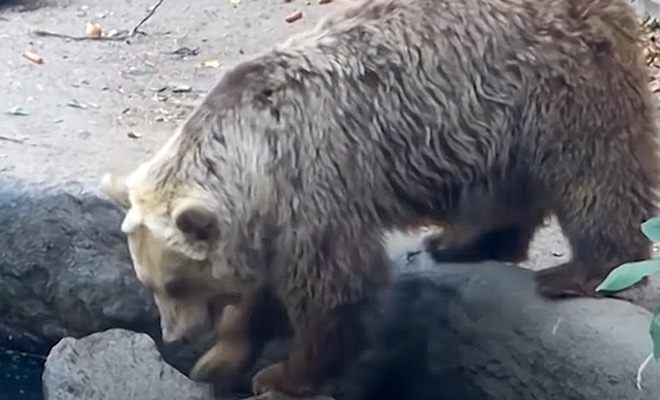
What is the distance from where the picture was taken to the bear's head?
4.33 m

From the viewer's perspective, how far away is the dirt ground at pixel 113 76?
Answer: 683 cm

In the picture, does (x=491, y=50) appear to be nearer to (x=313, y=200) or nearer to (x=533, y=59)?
(x=533, y=59)

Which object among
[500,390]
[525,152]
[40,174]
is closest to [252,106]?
[525,152]

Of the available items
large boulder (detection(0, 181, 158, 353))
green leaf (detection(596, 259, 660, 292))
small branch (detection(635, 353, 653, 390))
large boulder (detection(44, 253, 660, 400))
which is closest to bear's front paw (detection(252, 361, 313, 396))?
large boulder (detection(44, 253, 660, 400))

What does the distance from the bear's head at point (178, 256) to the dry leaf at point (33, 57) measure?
14.4ft

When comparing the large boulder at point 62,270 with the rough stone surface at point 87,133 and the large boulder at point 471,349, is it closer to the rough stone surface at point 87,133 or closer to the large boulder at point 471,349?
the rough stone surface at point 87,133

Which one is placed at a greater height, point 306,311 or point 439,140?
point 439,140

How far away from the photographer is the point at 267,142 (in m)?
4.46

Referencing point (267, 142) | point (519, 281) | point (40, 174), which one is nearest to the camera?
point (267, 142)

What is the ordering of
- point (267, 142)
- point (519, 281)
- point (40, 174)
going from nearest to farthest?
point (267, 142) < point (519, 281) < point (40, 174)

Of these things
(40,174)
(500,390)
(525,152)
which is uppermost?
(525,152)

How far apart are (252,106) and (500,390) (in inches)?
48.4

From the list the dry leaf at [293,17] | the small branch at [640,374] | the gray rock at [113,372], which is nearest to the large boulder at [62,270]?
the gray rock at [113,372]

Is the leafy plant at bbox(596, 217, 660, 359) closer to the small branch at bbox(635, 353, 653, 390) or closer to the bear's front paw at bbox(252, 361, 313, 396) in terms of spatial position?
the small branch at bbox(635, 353, 653, 390)
